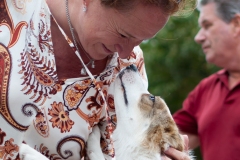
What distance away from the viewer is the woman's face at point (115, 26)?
1.89m

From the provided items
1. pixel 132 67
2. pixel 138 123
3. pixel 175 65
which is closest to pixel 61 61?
pixel 132 67

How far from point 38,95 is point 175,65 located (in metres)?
8.26

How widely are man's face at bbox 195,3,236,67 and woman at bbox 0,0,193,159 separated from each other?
2.39m

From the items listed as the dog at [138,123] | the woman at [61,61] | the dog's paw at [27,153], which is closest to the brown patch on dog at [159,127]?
the dog at [138,123]

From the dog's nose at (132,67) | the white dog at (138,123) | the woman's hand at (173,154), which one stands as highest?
the dog's nose at (132,67)

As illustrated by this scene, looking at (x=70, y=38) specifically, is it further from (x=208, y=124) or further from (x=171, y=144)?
(x=208, y=124)

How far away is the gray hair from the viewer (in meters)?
4.30

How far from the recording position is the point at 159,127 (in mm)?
Result: 2479

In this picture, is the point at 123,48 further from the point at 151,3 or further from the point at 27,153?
the point at 27,153

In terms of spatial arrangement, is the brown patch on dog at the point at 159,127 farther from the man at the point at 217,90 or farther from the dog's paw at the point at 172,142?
the man at the point at 217,90

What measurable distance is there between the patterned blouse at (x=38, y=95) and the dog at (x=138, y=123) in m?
0.26

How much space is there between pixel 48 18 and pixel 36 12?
61 mm

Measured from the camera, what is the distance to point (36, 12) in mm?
1969

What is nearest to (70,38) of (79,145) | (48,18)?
(48,18)
